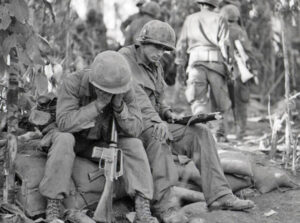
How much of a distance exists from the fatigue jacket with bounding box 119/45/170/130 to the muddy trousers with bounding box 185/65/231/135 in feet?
10.2

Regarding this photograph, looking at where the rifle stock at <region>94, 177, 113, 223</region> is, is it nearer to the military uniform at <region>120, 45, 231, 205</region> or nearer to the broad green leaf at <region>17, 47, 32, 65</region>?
the military uniform at <region>120, 45, 231, 205</region>

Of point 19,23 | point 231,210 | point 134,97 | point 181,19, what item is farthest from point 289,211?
point 181,19

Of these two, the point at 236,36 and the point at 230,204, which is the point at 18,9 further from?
the point at 236,36

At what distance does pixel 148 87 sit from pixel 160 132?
1.97ft

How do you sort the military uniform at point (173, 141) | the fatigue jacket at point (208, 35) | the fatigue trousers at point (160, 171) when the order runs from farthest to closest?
the fatigue jacket at point (208, 35), the military uniform at point (173, 141), the fatigue trousers at point (160, 171)

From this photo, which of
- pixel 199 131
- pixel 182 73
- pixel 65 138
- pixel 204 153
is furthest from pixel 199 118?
pixel 182 73

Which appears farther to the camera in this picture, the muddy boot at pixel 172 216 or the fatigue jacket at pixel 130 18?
Answer: the fatigue jacket at pixel 130 18

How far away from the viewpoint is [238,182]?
22.3ft

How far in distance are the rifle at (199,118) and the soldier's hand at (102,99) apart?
1.01 metres

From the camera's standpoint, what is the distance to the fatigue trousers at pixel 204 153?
5.89 meters

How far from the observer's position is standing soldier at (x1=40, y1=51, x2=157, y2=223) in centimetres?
523

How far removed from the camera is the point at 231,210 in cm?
588

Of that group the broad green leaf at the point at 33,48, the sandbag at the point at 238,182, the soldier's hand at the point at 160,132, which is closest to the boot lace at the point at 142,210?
the soldier's hand at the point at 160,132

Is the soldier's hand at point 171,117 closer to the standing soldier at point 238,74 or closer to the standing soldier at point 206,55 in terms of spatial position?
the standing soldier at point 206,55
